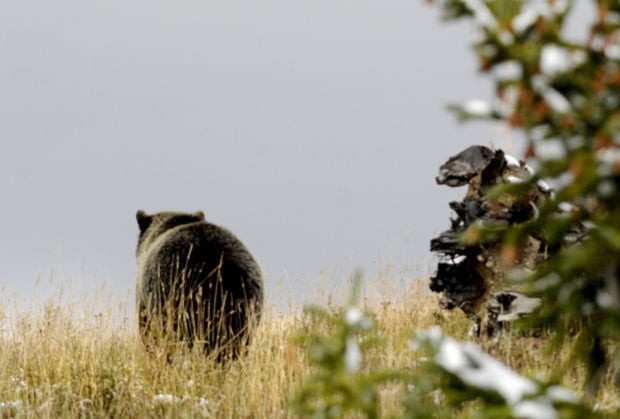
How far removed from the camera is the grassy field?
7.84 metres

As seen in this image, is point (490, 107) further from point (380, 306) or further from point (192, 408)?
point (380, 306)

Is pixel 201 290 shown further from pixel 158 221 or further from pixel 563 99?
pixel 563 99

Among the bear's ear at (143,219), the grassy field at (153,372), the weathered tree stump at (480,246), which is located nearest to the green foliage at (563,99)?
the grassy field at (153,372)

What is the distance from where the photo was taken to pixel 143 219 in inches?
390

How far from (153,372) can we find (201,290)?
1.08 meters

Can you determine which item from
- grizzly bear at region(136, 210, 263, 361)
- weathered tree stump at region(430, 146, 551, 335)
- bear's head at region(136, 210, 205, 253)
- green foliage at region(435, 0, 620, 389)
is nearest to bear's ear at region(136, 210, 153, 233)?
bear's head at region(136, 210, 205, 253)

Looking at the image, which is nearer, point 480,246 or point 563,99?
point 563,99

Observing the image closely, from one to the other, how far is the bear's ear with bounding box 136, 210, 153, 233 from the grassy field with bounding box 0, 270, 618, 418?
3.84 feet

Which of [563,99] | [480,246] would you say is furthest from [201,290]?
[563,99]

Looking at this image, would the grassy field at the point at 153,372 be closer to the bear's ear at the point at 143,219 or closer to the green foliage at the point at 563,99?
the bear's ear at the point at 143,219

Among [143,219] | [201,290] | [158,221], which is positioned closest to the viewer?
[201,290]

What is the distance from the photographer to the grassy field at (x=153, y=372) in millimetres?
7844

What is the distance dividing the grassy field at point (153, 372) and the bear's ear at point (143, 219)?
1.17 m

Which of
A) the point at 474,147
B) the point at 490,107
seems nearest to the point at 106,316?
the point at 474,147
